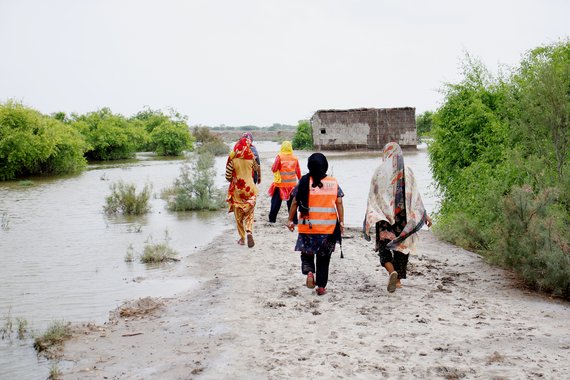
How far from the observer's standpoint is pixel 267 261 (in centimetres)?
904

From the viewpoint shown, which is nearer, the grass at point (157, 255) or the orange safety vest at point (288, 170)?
the grass at point (157, 255)

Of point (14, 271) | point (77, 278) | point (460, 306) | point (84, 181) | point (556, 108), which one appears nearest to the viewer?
point (460, 306)

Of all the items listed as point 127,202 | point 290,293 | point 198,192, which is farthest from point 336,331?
point 198,192

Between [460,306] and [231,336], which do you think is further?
[460,306]

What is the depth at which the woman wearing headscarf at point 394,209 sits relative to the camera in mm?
7027

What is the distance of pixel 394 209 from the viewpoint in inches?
281

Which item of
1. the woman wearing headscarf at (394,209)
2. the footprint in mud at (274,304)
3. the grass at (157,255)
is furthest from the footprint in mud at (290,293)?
the grass at (157,255)

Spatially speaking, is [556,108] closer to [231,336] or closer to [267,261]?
[267,261]

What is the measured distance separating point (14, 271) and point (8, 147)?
23.3m

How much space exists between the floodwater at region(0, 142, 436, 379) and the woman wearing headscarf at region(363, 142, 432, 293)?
277cm

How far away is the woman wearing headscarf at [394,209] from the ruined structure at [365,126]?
44.0 meters

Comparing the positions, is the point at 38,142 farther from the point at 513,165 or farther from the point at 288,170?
the point at 513,165

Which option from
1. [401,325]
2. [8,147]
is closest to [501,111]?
[401,325]

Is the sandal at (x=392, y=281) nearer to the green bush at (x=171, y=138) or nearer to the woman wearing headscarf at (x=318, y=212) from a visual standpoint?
the woman wearing headscarf at (x=318, y=212)
